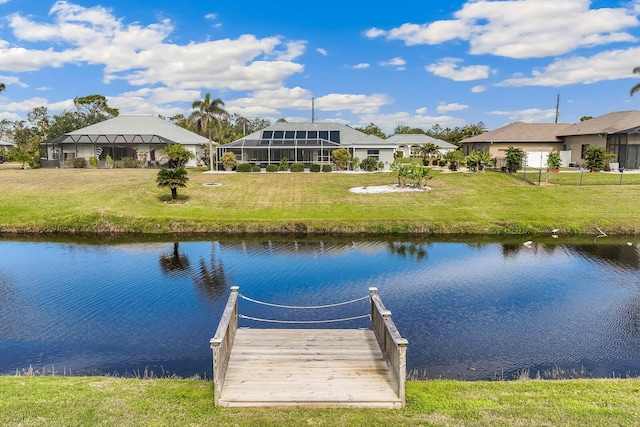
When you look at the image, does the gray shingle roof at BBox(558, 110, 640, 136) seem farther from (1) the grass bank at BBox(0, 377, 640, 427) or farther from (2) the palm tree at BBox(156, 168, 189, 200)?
(1) the grass bank at BBox(0, 377, 640, 427)

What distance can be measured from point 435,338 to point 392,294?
369 centimetres

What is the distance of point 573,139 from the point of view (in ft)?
172

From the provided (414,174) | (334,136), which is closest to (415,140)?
(334,136)

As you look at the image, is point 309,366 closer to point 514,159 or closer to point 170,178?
point 170,178

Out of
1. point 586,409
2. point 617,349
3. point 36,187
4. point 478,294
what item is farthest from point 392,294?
point 36,187

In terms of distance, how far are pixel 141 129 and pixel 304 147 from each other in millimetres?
21684

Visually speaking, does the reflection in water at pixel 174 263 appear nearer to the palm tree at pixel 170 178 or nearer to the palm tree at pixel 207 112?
the palm tree at pixel 170 178

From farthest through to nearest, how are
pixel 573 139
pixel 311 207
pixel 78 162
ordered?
pixel 573 139
pixel 78 162
pixel 311 207

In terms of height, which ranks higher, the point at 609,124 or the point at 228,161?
the point at 609,124

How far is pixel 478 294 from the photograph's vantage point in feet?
52.4

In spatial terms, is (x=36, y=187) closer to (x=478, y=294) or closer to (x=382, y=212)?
(x=382, y=212)

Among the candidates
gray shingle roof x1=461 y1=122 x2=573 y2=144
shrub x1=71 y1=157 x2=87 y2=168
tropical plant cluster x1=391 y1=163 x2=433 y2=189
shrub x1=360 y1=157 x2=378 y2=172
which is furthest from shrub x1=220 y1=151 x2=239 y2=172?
gray shingle roof x1=461 y1=122 x2=573 y2=144

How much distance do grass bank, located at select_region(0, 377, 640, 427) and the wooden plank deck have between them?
260 mm

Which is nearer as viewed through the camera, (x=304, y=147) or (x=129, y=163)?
(x=304, y=147)
